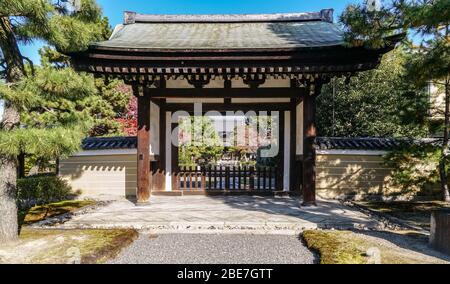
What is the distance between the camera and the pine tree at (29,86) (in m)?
4.04

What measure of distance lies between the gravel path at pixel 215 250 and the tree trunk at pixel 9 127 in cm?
171

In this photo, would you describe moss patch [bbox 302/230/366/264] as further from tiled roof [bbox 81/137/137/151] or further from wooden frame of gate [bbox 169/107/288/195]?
tiled roof [bbox 81/137/137/151]

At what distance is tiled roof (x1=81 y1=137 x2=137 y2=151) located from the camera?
31.8 feet

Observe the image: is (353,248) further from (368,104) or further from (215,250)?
(368,104)

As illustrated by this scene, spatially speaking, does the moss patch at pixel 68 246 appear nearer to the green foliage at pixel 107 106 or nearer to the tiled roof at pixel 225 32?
the tiled roof at pixel 225 32

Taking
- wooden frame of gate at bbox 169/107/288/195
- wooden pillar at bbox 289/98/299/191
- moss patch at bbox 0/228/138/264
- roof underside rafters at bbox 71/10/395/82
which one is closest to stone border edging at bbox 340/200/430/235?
wooden pillar at bbox 289/98/299/191

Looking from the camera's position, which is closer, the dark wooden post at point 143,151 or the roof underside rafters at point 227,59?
the roof underside rafters at point 227,59

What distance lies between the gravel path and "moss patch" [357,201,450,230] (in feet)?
9.32

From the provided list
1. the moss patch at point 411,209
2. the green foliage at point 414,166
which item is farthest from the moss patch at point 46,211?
the green foliage at point 414,166

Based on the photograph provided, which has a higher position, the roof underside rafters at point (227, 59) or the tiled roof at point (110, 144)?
the roof underside rafters at point (227, 59)

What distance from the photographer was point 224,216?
6484 millimetres

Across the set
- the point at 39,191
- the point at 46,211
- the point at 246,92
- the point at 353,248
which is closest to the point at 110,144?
the point at 39,191

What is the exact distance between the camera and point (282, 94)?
7648mm

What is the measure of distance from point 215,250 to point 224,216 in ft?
6.04
